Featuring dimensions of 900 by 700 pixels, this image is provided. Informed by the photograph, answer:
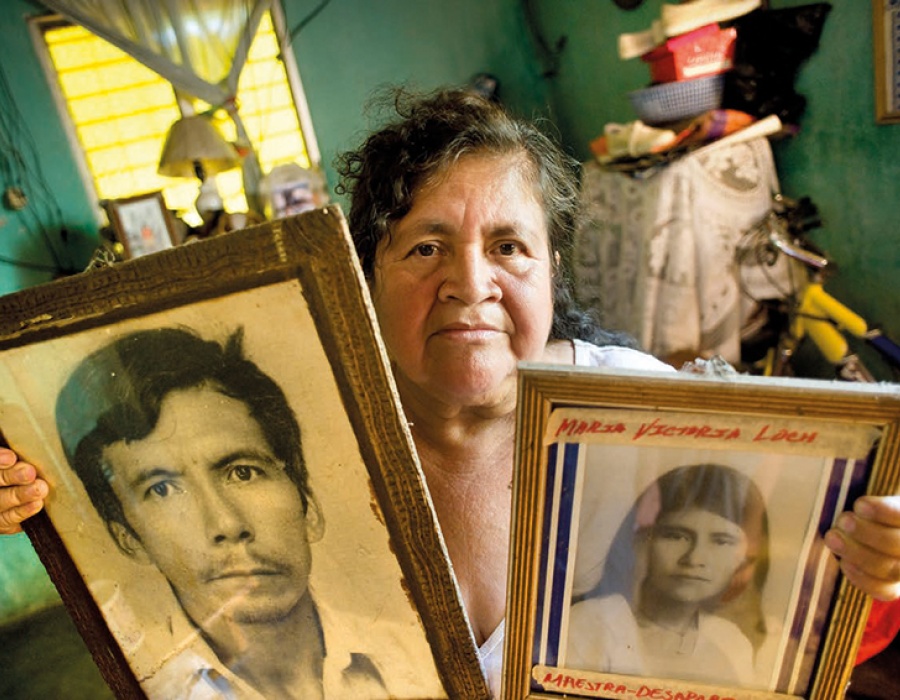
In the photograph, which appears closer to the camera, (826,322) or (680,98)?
(826,322)

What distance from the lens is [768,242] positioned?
6.48 ft

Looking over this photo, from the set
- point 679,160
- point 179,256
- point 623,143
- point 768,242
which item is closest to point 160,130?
point 623,143

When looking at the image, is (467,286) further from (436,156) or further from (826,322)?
(826,322)

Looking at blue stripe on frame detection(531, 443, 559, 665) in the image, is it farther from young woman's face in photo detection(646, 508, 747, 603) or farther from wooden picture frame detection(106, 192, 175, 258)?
wooden picture frame detection(106, 192, 175, 258)

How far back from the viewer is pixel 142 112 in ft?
11.7

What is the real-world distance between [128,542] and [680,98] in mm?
2176

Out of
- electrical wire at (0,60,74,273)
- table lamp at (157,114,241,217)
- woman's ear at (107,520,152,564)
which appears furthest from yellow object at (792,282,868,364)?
electrical wire at (0,60,74,273)

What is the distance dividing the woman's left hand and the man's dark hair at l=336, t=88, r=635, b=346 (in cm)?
57

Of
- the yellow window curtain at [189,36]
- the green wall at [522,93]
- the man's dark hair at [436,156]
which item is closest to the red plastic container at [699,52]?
the green wall at [522,93]

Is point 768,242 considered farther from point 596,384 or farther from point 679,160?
point 596,384

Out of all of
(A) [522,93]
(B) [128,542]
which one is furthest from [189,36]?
(B) [128,542]

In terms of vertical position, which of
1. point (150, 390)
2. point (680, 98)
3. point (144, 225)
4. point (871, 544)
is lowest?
point (144, 225)

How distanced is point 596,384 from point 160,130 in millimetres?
→ 4027

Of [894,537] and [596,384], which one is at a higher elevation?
[596,384]
